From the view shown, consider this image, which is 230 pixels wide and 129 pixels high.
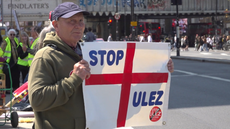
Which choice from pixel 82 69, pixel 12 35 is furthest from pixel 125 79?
pixel 12 35

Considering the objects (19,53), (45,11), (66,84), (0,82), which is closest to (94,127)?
(66,84)

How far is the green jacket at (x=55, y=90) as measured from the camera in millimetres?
2498

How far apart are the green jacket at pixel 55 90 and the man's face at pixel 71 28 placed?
5 centimetres

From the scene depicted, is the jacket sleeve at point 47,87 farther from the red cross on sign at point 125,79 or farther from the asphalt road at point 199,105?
the asphalt road at point 199,105

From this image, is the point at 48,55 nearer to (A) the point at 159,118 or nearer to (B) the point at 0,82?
(A) the point at 159,118

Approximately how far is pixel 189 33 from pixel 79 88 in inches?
2377

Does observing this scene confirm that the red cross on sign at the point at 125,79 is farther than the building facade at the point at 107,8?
No

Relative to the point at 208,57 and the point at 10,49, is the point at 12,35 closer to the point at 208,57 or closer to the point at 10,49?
the point at 10,49

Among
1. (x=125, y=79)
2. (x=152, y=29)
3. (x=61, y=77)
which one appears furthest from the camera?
(x=152, y=29)

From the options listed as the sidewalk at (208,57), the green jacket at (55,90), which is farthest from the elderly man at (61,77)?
the sidewalk at (208,57)

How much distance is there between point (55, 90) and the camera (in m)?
2.50

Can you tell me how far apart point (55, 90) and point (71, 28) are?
0.44 meters

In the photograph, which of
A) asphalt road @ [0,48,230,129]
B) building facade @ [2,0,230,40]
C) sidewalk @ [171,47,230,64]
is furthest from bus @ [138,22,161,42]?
asphalt road @ [0,48,230,129]

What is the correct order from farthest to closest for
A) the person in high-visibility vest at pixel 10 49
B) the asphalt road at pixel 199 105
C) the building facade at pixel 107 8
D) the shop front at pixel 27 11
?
the building facade at pixel 107 8
the shop front at pixel 27 11
the person in high-visibility vest at pixel 10 49
the asphalt road at pixel 199 105
